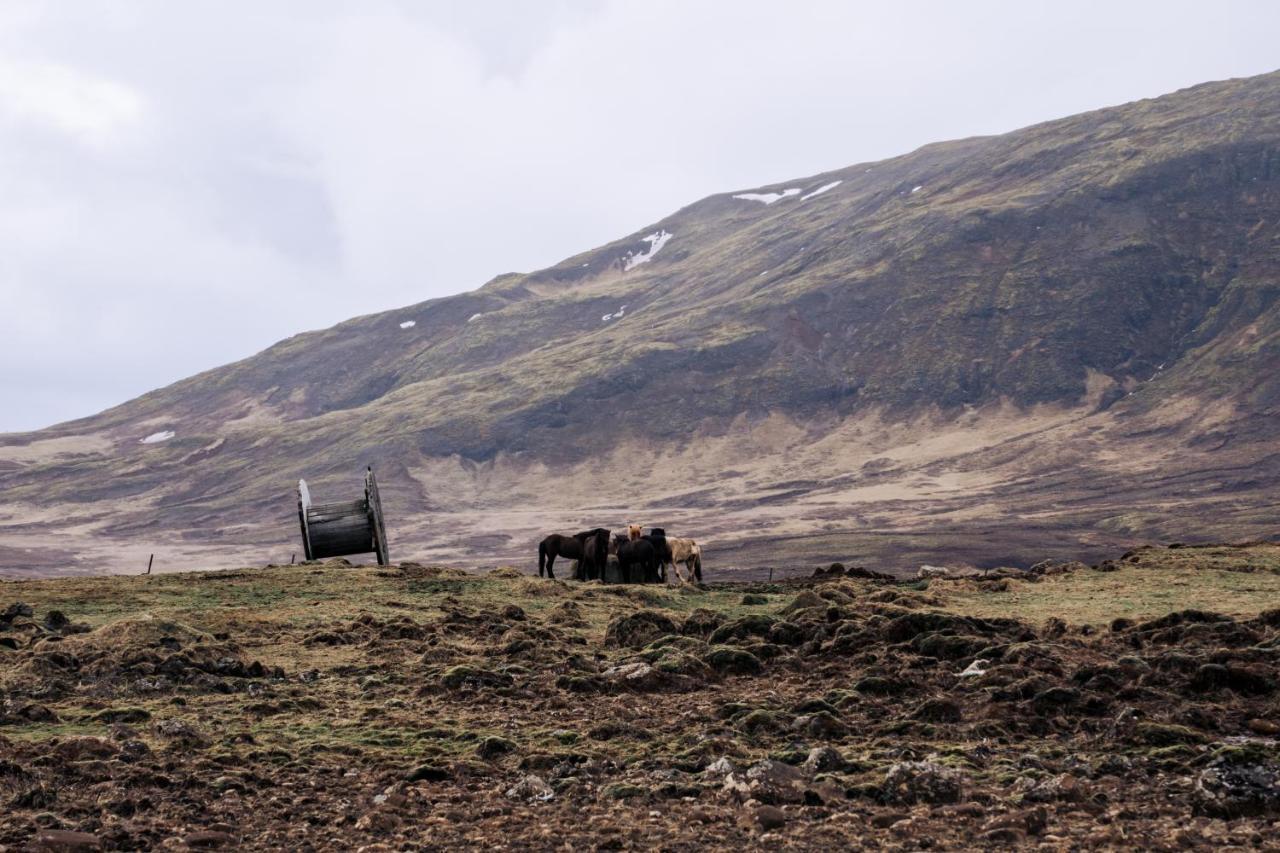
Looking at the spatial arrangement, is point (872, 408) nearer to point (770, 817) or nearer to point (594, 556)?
point (594, 556)

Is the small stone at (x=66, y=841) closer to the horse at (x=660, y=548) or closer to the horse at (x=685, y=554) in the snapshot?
the horse at (x=660, y=548)

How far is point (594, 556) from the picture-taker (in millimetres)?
34688

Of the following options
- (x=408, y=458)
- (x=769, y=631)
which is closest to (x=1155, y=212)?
(x=408, y=458)

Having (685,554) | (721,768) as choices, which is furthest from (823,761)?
(685,554)

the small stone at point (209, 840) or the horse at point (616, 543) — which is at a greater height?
the small stone at point (209, 840)

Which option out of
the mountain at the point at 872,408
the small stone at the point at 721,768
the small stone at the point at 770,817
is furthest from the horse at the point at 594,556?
the mountain at the point at 872,408

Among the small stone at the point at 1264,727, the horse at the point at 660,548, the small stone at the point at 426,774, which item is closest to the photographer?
the small stone at the point at 426,774

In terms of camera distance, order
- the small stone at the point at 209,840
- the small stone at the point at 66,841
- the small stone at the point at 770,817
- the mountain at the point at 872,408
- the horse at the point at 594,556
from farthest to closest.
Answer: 1. the mountain at the point at 872,408
2. the horse at the point at 594,556
3. the small stone at the point at 770,817
4. the small stone at the point at 209,840
5. the small stone at the point at 66,841

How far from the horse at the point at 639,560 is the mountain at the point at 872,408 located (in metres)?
68.0

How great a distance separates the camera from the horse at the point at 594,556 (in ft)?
113

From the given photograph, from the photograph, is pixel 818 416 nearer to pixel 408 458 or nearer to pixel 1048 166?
pixel 408 458

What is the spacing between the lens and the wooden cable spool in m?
33.6

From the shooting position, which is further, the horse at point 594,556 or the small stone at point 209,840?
the horse at point 594,556

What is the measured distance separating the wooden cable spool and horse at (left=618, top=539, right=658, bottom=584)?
666 centimetres
